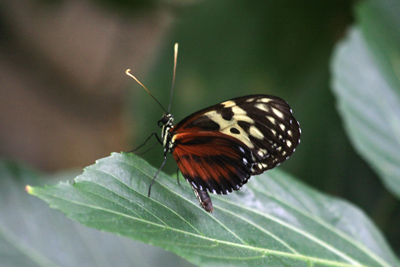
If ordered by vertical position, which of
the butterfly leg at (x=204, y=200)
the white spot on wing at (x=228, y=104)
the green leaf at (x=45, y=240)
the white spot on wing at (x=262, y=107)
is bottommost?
the green leaf at (x=45, y=240)

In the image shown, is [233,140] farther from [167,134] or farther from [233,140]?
[167,134]

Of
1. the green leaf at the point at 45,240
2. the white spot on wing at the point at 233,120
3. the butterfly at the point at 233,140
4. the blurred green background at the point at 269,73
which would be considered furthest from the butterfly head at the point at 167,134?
the blurred green background at the point at 269,73

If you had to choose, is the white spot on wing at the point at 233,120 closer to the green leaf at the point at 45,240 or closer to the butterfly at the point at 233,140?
the butterfly at the point at 233,140

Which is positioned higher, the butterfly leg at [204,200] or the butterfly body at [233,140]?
the butterfly body at [233,140]

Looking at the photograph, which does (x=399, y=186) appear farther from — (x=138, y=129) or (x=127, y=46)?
(x=127, y=46)

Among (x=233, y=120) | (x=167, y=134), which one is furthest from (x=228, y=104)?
(x=167, y=134)

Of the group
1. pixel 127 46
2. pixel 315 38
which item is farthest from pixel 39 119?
pixel 315 38
